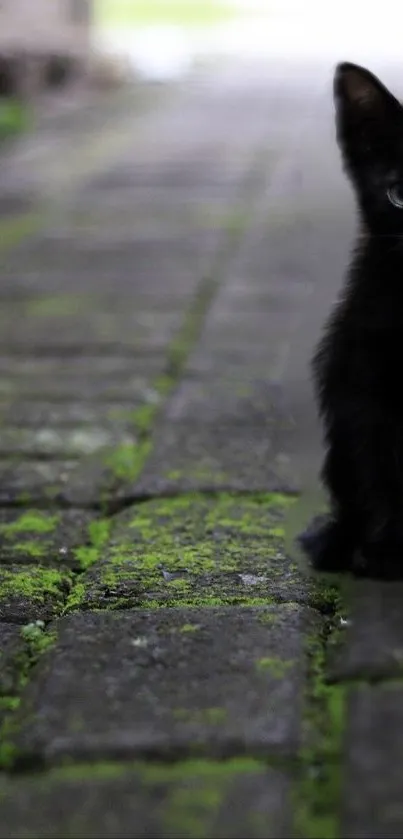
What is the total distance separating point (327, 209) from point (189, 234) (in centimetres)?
78

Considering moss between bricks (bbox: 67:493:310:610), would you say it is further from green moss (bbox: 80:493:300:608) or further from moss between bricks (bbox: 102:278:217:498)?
moss between bricks (bbox: 102:278:217:498)

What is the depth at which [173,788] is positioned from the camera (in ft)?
4.36

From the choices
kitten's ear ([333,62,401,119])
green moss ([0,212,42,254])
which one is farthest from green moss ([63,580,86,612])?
green moss ([0,212,42,254])

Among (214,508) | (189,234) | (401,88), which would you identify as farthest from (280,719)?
(401,88)

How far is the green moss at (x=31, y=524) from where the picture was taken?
2252mm

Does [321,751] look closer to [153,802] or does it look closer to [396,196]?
[153,802]

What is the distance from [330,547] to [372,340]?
1.17 ft

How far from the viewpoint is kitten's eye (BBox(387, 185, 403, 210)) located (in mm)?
1847

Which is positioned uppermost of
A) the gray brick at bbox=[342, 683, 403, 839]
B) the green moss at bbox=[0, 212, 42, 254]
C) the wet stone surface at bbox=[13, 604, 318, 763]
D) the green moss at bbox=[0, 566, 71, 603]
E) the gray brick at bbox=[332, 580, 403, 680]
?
the gray brick at bbox=[342, 683, 403, 839]

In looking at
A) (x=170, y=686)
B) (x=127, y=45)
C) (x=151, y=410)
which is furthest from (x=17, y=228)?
(x=127, y=45)

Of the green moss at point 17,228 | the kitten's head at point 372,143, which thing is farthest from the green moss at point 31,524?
the green moss at point 17,228

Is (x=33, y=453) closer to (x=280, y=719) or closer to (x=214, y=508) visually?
(x=214, y=508)

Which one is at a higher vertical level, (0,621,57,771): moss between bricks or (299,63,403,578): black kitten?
(299,63,403,578): black kitten

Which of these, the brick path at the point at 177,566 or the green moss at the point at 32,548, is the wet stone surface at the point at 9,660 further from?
the green moss at the point at 32,548
